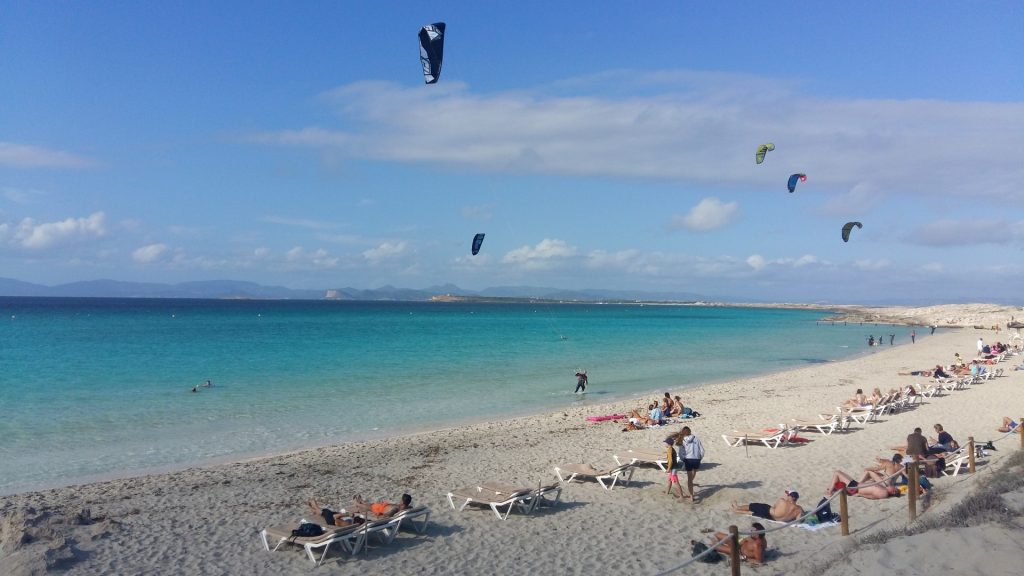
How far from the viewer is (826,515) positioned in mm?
8578

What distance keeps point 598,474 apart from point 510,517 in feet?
6.55

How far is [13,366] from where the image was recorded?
29781 mm

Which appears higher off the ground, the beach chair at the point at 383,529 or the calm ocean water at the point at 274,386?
the beach chair at the point at 383,529

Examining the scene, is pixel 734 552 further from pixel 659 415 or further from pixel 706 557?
pixel 659 415

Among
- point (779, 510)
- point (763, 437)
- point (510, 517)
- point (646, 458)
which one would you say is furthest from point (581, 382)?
point (779, 510)

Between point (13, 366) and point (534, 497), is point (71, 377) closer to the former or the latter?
point (13, 366)

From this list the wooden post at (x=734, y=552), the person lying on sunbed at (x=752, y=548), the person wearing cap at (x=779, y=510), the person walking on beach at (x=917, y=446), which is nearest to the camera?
the wooden post at (x=734, y=552)

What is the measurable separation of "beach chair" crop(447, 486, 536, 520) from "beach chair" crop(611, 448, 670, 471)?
2587 mm

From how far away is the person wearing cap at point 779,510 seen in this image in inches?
342

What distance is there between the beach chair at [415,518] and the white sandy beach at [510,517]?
190 mm

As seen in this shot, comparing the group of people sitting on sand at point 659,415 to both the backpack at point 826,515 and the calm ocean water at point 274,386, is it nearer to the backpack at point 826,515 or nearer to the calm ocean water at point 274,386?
the calm ocean water at point 274,386

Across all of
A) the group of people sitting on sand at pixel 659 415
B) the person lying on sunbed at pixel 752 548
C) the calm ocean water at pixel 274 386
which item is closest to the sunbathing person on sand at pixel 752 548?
the person lying on sunbed at pixel 752 548

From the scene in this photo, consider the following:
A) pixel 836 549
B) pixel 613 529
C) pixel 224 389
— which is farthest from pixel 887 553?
pixel 224 389

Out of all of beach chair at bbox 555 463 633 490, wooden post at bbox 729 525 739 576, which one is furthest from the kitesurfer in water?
wooden post at bbox 729 525 739 576
